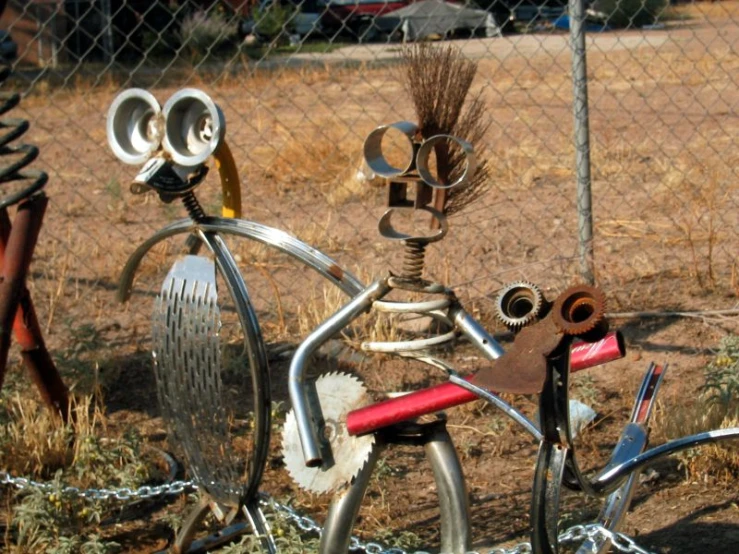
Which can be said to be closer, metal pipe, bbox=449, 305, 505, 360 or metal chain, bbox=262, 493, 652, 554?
metal pipe, bbox=449, 305, 505, 360

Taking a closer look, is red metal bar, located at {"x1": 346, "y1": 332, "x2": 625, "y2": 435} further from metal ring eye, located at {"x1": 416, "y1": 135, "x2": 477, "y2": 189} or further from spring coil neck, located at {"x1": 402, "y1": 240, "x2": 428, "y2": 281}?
metal ring eye, located at {"x1": 416, "y1": 135, "x2": 477, "y2": 189}

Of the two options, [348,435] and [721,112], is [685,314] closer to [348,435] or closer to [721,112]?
[348,435]

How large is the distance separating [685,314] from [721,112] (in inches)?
205

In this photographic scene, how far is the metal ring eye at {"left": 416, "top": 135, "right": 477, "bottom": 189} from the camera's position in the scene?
2.11 metres

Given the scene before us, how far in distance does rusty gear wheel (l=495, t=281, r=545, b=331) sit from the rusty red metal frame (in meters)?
1.73

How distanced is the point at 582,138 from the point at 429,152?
9.54ft

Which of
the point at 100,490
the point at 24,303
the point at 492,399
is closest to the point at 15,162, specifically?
the point at 24,303

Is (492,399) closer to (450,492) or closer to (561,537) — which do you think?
(450,492)

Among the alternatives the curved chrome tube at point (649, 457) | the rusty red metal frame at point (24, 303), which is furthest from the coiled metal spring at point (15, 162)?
the curved chrome tube at point (649, 457)

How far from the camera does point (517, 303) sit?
2.07 metres

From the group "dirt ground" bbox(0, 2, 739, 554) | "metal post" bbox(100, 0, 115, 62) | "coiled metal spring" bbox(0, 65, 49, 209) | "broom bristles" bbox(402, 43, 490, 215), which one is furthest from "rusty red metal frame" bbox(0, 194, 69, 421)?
"metal post" bbox(100, 0, 115, 62)

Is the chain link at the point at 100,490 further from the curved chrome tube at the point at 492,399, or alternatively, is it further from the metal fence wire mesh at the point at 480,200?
the curved chrome tube at the point at 492,399

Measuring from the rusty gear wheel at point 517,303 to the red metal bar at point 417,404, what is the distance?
141 mm

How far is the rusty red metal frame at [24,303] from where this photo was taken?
10.5ft
